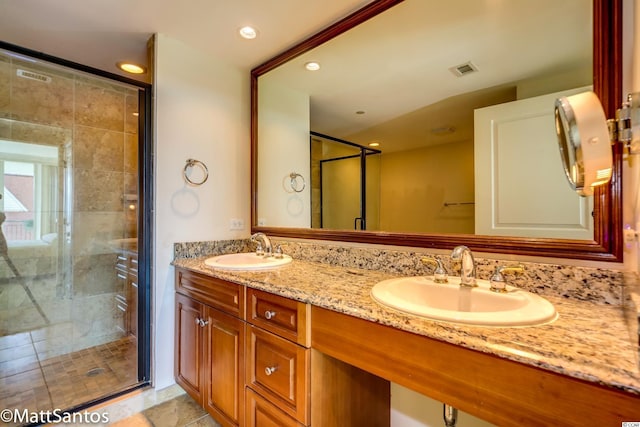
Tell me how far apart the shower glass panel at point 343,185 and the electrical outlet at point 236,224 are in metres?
0.61

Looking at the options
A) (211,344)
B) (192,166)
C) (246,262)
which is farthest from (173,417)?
(192,166)

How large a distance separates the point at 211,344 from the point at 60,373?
135 centimetres

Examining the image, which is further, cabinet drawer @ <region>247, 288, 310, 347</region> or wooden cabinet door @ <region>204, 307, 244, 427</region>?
wooden cabinet door @ <region>204, 307, 244, 427</region>

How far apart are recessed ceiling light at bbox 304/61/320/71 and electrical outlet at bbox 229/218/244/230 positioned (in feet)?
3.85

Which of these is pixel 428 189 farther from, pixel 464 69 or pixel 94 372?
pixel 94 372

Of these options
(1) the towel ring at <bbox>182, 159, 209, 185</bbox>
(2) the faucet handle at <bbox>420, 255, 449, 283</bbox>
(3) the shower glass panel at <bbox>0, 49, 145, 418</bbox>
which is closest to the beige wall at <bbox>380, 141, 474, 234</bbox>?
(2) the faucet handle at <bbox>420, 255, 449, 283</bbox>

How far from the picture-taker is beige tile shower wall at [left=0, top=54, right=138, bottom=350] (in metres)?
2.18

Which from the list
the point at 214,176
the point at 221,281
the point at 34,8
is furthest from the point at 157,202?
the point at 34,8

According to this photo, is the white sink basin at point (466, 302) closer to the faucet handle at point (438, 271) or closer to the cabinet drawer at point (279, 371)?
the faucet handle at point (438, 271)

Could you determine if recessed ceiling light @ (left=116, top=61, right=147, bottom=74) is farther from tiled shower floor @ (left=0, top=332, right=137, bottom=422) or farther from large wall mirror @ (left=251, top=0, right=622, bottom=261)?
tiled shower floor @ (left=0, top=332, right=137, bottom=422)

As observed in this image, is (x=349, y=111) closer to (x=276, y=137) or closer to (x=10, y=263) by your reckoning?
(x=276, y=137)

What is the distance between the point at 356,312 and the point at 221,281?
801mm

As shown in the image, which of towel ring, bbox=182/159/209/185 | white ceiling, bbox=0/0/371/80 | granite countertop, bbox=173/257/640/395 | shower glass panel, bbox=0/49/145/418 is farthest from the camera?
shower glass panel, bbox=0/49/145/418

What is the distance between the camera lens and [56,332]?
2256mm
